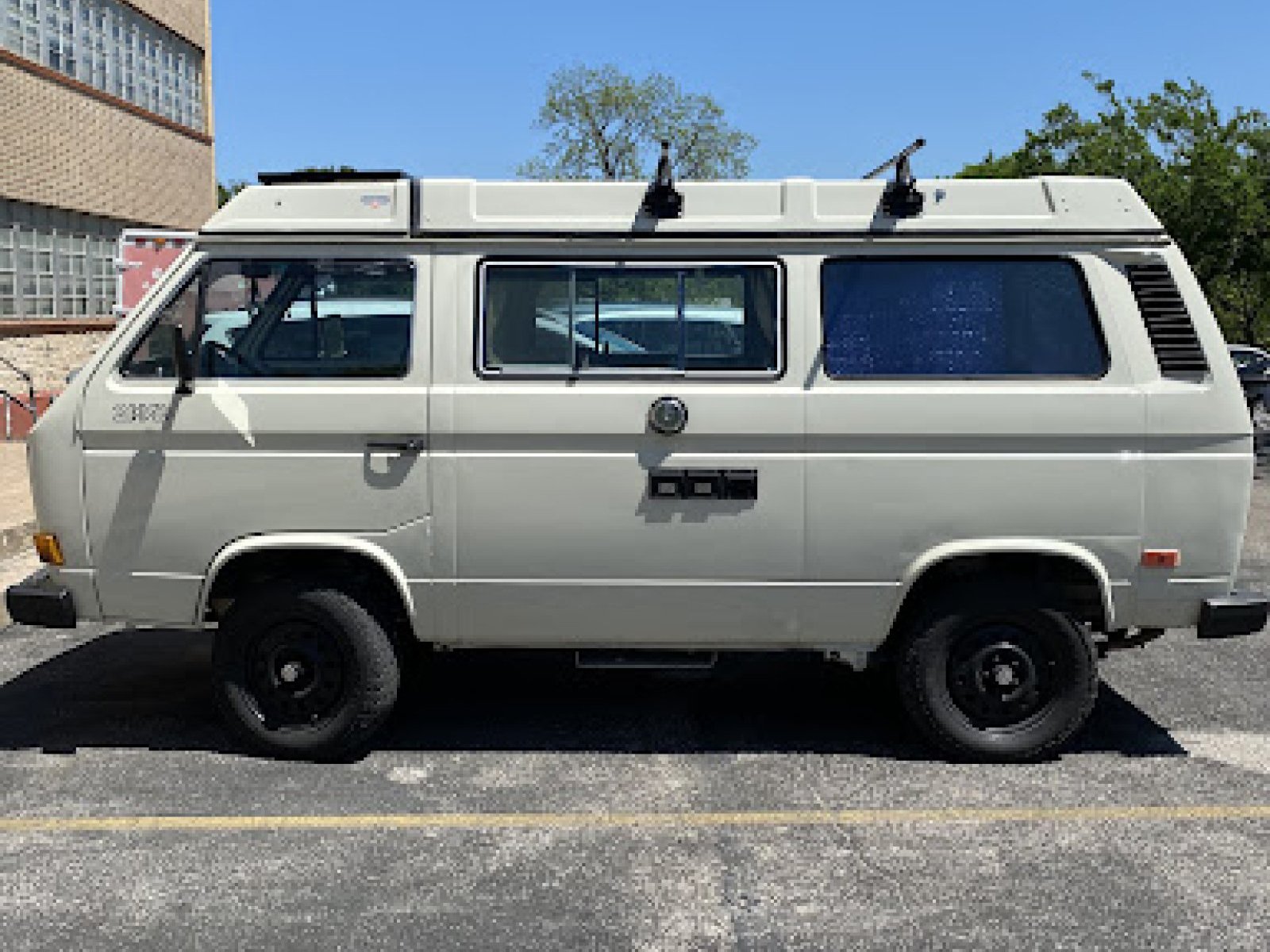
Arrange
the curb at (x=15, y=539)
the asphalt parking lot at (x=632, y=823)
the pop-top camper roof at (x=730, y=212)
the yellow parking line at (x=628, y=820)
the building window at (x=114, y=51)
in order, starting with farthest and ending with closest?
1. the building window at (x=114, y=51)
2. the curb at (x=15, y=539)
3. the pop-top camper roof at (x=730, y=212)
4. the yellow parking line at (x=628, y=820)
5. the asphalt parking lot at (x=632, y=823)

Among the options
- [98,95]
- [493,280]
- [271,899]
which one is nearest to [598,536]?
[493,280]

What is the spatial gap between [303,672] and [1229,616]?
3892 mm

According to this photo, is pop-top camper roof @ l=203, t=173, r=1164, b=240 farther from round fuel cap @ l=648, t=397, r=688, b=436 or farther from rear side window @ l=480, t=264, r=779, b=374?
round fuel cap @ l=648, t=397, r=688, b=436

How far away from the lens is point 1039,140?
3688cm

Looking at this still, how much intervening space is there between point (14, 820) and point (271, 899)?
52.8 inches

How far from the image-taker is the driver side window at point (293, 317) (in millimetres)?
4863

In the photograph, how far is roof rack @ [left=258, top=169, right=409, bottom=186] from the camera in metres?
5.02

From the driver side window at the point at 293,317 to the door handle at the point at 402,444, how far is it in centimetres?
31

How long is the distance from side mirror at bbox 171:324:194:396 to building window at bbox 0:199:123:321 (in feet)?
62.2

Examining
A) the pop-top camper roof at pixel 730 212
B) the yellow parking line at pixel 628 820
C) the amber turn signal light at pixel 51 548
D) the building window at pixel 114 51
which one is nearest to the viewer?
the yellow parking line at pixel 628 820

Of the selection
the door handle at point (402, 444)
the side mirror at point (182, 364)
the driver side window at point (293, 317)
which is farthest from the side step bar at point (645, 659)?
the side mirror at point (182, 364)

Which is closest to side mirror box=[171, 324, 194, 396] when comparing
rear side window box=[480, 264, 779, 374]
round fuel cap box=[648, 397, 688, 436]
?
rear side window box=[480, 264, 779, 374]

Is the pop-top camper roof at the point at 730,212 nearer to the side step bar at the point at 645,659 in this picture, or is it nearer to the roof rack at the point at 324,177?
the roof rack at the point at 324,177

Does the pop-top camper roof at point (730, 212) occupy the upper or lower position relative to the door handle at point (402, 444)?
upper
